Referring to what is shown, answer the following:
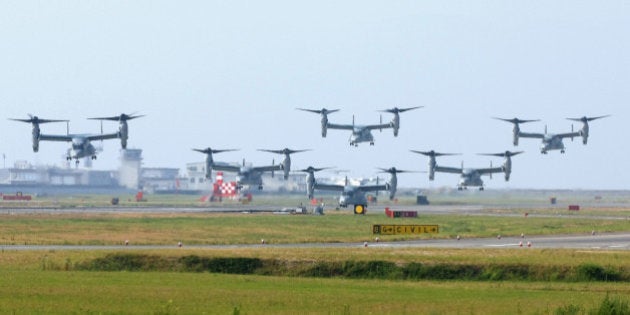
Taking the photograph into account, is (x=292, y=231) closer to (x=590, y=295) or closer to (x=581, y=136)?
(x=590, y=295)

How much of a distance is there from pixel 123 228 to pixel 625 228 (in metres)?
45.6

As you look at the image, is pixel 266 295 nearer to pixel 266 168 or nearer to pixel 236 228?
pixel 236 228

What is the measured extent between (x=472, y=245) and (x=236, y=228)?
32098mm

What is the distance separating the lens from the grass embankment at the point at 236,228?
8388 centimetres

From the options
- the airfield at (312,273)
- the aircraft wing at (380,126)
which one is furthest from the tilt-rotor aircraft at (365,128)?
the airfield at (312,273)

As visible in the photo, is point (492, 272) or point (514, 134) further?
point (514, 134)

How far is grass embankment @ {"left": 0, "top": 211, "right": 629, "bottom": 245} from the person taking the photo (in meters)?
83.9

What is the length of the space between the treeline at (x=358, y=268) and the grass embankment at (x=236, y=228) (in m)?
18.0

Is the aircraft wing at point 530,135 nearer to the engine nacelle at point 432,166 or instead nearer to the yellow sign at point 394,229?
the engine nacelle at point 432,166

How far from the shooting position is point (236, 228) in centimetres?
10231

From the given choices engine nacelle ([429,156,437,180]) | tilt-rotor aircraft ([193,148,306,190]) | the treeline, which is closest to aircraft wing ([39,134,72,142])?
tilt-rotor aircraft ([193,148,306,190])

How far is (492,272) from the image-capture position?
5703cm

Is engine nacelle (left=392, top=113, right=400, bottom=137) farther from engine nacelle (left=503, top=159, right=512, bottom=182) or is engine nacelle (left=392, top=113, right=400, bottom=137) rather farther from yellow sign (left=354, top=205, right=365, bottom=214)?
engine nacelle (left=503, top=159, right=512, bottom=182)

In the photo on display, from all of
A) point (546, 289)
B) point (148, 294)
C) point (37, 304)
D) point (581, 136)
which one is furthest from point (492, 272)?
point (581, 136)
